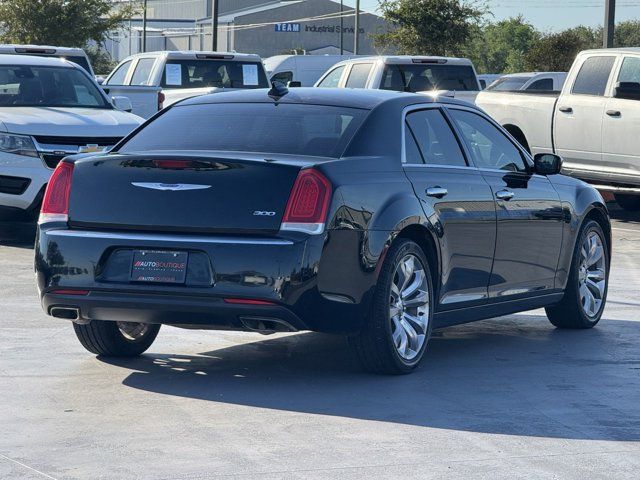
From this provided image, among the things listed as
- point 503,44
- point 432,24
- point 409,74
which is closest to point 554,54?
point 432,24

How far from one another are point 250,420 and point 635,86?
1166 centimetres

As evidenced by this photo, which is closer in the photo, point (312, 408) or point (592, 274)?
point (312, 408)

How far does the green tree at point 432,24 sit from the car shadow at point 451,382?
43.7 m

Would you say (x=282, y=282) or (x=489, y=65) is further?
(x=489, y=65)

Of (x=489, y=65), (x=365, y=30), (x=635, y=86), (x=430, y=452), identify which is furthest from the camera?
(x=489, y=65)

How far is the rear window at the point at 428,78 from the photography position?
22.7 meters

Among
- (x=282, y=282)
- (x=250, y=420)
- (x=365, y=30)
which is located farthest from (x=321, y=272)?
(x=365, y=30)

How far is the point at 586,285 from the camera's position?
32.9 ft

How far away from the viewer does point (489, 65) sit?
382 feet

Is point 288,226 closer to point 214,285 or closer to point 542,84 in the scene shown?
point 214,285

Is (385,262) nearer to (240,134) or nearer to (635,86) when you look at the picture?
(240,134)

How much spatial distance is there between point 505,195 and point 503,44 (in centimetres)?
11958

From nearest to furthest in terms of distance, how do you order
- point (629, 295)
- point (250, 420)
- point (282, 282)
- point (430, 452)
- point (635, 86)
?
point (430, 452)
point (250, 420)
point (282, 282)
point (629, 295)
point (635, 86)

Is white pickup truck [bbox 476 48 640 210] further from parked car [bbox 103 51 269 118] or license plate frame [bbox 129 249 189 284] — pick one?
license plate frame [bbox 129 249 189 284]
